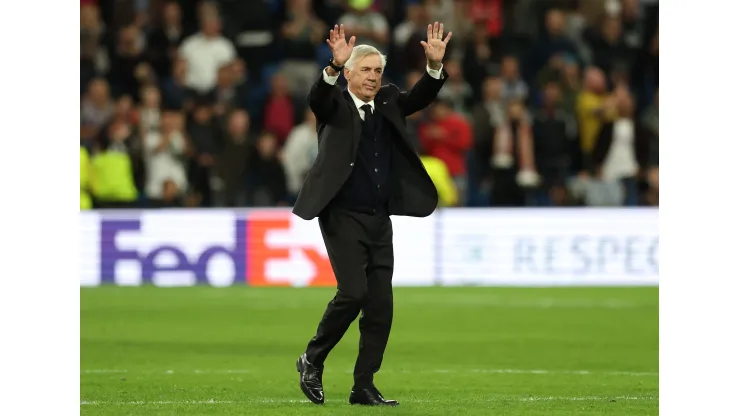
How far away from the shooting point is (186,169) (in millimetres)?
20266

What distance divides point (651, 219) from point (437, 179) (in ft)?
9.96

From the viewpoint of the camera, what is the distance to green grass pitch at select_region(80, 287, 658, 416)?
8.30m

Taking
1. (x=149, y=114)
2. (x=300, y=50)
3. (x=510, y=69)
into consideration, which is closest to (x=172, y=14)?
(x=149, y=114)

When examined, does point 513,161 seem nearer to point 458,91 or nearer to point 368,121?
point 458,91

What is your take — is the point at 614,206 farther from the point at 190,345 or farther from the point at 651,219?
the point at 190,345

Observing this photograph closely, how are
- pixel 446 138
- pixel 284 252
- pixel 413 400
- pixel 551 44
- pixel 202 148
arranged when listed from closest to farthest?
pixel 413 400 → pixel 284 252 → pixel 446 138 → pixel 202 148 → pixel 551 44

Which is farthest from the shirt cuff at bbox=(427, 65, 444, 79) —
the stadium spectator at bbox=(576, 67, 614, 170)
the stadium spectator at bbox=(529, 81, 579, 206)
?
the stadium spectator at bbox=(576, 67, 614, 170)

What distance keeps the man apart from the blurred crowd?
11.6 m

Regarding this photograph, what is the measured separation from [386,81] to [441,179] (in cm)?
190

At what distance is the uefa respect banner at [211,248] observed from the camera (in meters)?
18.9

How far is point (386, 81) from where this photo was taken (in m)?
20.6
